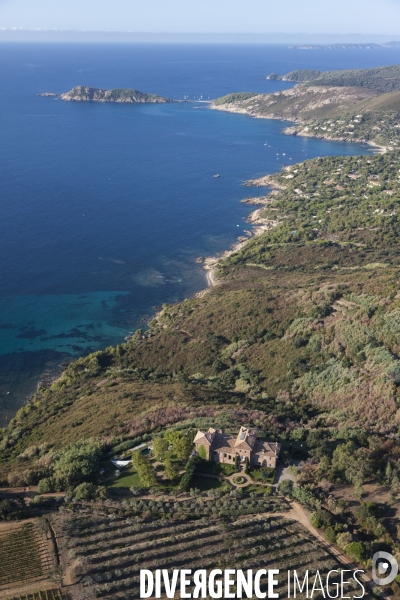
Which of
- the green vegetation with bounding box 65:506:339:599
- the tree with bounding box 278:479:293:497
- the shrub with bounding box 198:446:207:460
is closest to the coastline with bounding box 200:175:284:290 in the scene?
the shrub with bounding box 198:446:207:460

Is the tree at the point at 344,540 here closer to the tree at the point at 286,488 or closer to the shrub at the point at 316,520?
the shrub at the point at 316,520

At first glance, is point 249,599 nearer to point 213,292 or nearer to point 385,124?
point 213,292

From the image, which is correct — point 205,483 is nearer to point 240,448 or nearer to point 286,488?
point 240,448

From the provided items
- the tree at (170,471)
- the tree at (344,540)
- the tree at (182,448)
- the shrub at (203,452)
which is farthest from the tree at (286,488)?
the tree at (170,471)

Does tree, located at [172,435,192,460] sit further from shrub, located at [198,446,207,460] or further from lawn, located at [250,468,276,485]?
lawn, located at [250,468,276,485]

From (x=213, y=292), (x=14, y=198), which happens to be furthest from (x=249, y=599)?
(x=14, y=198)

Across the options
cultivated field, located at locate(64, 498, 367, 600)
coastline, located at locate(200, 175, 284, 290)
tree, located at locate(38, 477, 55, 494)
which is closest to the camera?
cultivated field, located at locate(64, 498, 367, 600)
